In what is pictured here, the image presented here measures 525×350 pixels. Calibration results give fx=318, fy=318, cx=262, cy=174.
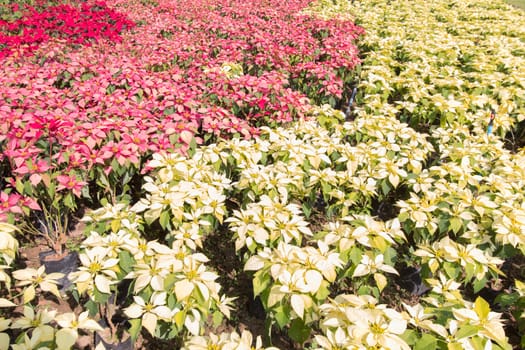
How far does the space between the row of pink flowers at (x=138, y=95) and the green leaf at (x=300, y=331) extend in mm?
1917

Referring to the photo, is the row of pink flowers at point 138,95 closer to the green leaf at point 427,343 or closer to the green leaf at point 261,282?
the green leaf at point 261,282

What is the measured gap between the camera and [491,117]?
396 cm

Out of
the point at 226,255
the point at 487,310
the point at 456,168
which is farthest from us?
the point at 226,255

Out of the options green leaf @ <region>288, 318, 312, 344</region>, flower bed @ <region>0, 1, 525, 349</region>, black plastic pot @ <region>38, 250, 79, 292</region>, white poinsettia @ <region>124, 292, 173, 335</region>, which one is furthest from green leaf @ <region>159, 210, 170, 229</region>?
green leaf @ <region>288, 318, 312, 344</region>

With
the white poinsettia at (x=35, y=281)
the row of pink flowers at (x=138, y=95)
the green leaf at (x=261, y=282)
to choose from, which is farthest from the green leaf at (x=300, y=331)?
the row of pink flowers at (x=138, y=95)

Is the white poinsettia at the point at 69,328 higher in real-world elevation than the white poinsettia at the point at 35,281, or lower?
higher

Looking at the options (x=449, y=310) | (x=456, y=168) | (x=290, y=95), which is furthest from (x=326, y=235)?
(x=290, y=95)

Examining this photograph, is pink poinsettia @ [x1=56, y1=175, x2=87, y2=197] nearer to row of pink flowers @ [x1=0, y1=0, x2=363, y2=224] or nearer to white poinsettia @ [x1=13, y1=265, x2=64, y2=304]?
row of pink flowers @ [x1=0, y1=0, x2=363, y2=224]

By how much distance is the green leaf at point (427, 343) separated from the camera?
1.50 metres

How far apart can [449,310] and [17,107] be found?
→ 413 centimetres

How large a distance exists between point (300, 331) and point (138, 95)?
12.3 ft

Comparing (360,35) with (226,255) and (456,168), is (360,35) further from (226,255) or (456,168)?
(226,255)

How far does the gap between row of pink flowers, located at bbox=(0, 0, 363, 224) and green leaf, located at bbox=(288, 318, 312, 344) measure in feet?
6.29

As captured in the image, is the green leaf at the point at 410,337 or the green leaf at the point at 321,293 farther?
the green leaf at the point at 321,293
